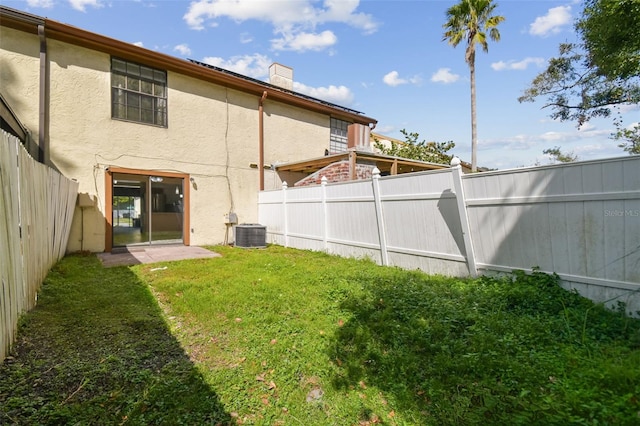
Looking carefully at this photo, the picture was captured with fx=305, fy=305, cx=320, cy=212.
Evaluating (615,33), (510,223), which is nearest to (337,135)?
(615,33)

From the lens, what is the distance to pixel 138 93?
8.77 metres

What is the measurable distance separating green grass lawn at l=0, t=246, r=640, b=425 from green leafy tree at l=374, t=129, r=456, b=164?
478 inches

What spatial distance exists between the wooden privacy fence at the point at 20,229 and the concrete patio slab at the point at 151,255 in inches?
73.0

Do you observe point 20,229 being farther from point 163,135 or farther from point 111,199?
point 163,135

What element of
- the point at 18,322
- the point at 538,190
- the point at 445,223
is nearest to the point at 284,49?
the point at 445,223

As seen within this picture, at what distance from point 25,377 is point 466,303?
13.9 ft

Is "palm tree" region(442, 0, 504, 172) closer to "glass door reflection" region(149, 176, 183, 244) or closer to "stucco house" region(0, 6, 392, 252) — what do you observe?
"stucco house" region(0, 6, 392, 252)

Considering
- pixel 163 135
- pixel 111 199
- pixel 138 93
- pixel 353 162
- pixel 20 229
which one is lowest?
pixel 20 229

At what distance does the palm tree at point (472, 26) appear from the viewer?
1323cm

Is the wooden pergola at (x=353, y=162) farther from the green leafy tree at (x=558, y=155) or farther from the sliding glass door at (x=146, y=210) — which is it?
the green leafy tree at (x=558, y=155)

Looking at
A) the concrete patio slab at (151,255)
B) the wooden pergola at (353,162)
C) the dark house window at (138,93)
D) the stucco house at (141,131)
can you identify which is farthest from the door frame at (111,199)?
the wooden pergola at (353,162)

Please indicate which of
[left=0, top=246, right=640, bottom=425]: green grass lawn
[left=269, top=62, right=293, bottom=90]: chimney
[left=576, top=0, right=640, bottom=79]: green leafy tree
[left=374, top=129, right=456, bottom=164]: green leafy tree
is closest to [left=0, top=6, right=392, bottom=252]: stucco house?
[left=269, top=62, right=293, bottom=90]: chimney

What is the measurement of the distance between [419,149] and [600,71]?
736 centimetres

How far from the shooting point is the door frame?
8211 mm
